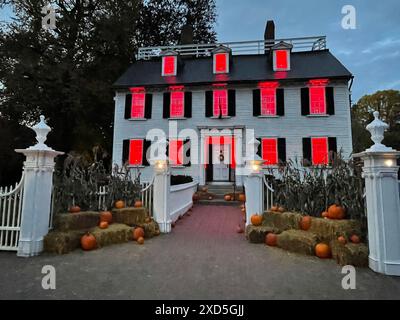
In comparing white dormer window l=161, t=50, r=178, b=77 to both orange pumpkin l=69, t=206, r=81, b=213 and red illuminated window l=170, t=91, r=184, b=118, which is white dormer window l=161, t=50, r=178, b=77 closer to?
red illuminated window l=170, t=91, r=184, b=118

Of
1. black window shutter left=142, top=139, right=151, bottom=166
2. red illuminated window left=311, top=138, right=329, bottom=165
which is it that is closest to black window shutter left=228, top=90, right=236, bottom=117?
red illuminated window left=311, top=138, right=329, bottom=165

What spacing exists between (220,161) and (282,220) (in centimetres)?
815

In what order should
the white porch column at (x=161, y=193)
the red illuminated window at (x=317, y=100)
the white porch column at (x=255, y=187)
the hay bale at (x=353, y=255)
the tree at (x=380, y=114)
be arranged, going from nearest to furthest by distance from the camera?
the hay bale at (x=353, y=255), the white porch column at (x=255, y=187), the white porch column at (x=161, y=193), the red illuminated window at (x=317, y=100), the tree at (x=380, y=114)

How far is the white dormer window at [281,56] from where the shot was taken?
12867mm

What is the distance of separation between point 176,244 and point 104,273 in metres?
1.67

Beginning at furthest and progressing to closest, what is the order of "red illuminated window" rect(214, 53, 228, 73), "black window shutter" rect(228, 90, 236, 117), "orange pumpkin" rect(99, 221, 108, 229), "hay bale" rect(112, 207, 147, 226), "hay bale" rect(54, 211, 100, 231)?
"red illuminated window" rect(214, 53, 228, 73)
"black window shutter" rect(228, 90, 236, 117)
"hay bale" rect(112, 207, 147, 226)
"orange pumpkin" rect(99, 221, 108, 229)
"hay bale" rect(54, 211, 100, 231)

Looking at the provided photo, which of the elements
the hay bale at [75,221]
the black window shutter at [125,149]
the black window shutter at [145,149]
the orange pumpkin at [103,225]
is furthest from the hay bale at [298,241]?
the black window shutter at [125,149]

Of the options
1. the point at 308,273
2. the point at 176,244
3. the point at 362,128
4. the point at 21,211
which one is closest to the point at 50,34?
the point at 21,211

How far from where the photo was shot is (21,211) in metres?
4.14

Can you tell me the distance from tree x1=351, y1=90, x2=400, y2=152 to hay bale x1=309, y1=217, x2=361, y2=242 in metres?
22.2

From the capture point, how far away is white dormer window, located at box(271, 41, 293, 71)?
12.9 meters

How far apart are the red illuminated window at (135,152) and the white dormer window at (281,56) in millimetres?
8617

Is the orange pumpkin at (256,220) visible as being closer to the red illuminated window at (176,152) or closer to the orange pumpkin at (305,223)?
the orange pumpkin at (305,223)

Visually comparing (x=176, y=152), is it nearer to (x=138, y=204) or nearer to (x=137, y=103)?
(x=137, y=103)
